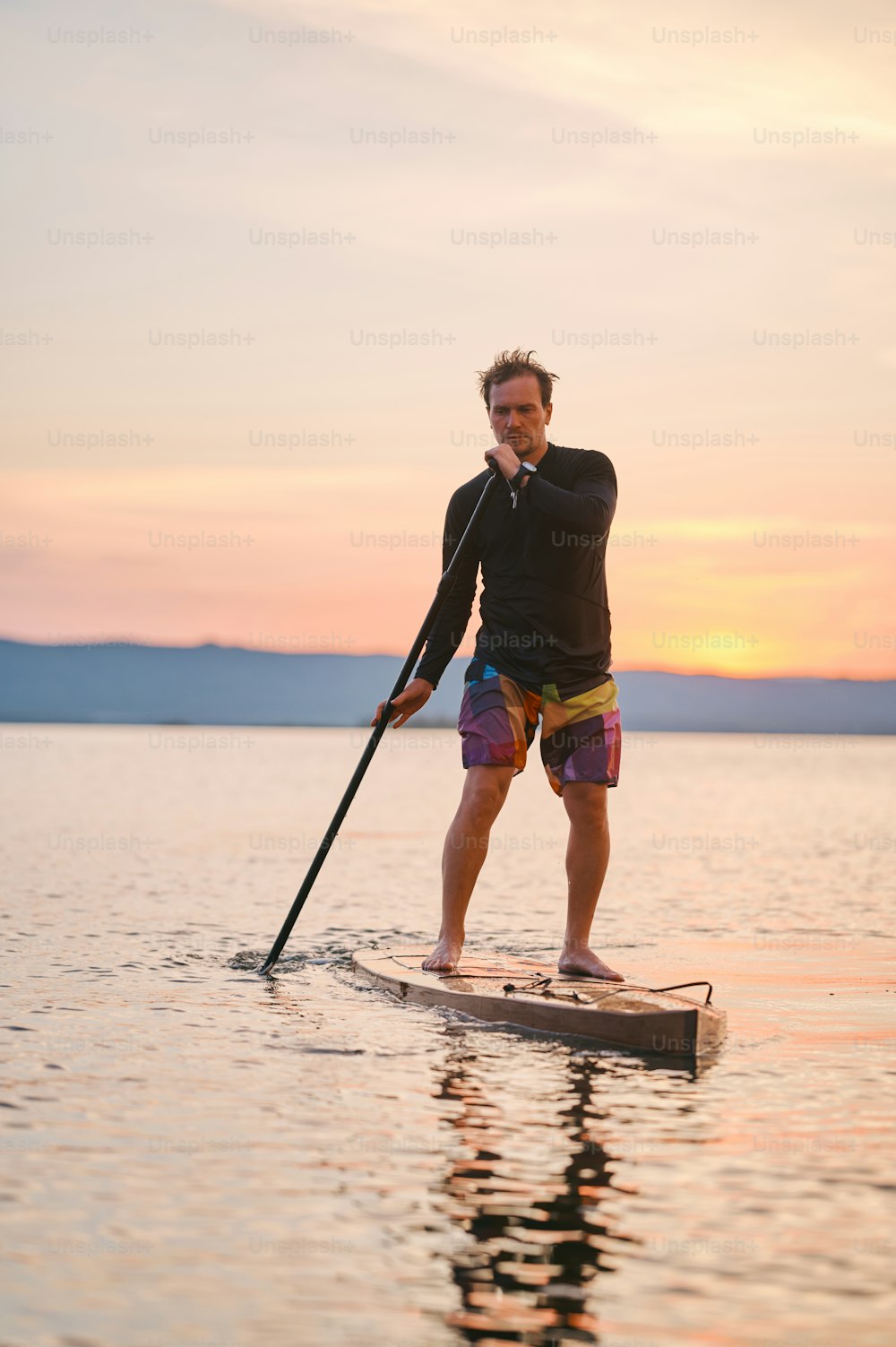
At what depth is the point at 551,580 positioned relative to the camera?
24.0ft

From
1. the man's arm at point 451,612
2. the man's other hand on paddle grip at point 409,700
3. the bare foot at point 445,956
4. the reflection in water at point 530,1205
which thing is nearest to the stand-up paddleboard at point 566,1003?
the bare foot at point 445,956

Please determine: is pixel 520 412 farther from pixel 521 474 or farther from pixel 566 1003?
pixel 566 1003

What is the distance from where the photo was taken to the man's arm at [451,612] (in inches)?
308

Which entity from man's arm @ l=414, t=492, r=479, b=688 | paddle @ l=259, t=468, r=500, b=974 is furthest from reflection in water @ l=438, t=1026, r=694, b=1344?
man's arm @ l=414, t=492, r=479, b=688

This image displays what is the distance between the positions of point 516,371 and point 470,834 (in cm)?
217

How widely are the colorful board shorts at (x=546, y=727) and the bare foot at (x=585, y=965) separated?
79 centimetres

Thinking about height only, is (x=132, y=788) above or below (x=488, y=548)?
below

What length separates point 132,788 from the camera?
1645 inches

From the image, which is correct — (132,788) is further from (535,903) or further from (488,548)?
(488,548)

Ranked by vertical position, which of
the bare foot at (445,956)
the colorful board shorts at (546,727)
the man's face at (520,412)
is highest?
the man's face at (520,412)

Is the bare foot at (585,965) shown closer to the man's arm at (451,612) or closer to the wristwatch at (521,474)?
the man's arm at (451,612)

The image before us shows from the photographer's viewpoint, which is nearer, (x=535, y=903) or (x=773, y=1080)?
(x=773, y=1080)

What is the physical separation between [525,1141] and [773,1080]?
4.62 ft

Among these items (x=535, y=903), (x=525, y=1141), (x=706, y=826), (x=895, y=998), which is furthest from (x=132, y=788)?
(x=525, y=1141)
